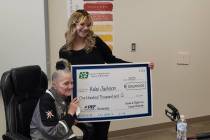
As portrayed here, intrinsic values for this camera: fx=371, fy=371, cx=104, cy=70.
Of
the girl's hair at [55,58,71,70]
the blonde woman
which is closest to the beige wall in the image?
the blonde woman

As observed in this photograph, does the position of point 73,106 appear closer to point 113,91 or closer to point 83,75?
point 83,75

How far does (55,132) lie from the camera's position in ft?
7.91

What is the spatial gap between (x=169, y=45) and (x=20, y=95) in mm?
2301

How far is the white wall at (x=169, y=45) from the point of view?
4.10m

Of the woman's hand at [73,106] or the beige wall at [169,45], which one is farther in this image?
the beige wall at [169,45]

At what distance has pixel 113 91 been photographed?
2.92 m

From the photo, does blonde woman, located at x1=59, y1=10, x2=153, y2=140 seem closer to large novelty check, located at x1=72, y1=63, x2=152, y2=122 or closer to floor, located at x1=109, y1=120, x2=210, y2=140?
large novelty check, located at x1=72, y1=63, x2=152, y2=122

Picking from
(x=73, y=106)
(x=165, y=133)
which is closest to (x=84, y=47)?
(x=73, y=106)

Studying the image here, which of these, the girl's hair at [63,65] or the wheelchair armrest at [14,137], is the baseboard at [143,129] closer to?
the girl's hair at [63,65]

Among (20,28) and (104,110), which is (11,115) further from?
(20,28)

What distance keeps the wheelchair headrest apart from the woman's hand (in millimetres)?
277

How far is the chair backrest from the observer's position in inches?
98.3

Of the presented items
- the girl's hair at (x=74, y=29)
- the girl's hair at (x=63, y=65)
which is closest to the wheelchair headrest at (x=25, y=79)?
the girl's hair at (x=63, y=65)

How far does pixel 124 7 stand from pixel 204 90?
1.58 metres
